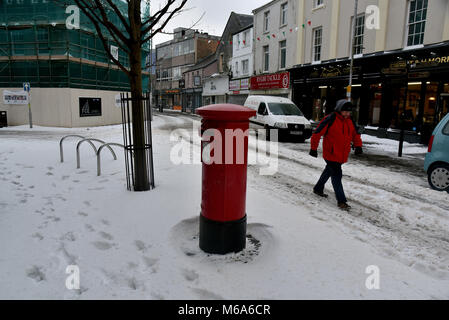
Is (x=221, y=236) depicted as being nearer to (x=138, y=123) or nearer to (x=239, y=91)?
(x=138, y=123)

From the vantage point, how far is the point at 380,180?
7.36 metres

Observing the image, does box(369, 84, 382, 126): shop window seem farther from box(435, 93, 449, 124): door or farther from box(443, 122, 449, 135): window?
box(443, 122, 449, 135): window

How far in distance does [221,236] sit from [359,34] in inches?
729

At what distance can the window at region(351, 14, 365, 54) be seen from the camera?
17.8 metres

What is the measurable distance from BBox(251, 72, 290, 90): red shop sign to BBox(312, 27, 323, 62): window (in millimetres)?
2991

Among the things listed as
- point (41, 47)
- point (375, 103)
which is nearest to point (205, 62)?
point (41, 47)

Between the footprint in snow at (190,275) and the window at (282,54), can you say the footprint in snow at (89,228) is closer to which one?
the footprint in snow at (190,275)

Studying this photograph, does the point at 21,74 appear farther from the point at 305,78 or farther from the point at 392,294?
the point at 392,294

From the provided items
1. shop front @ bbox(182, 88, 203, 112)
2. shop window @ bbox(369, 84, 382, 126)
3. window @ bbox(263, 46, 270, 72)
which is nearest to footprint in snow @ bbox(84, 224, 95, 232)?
shop window @ bbox(369, 84, 382, 126)

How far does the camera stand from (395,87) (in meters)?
16.0

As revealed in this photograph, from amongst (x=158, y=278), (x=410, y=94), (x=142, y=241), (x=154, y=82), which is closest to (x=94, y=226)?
(x=142, y=241)

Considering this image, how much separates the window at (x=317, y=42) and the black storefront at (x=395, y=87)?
33.4 inches

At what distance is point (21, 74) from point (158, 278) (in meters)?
23.9

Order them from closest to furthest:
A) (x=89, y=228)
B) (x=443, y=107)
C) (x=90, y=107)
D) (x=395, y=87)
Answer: (x=89, y=228), (x=443, y=107), (x=395, y=87), (x=90, y=107)
